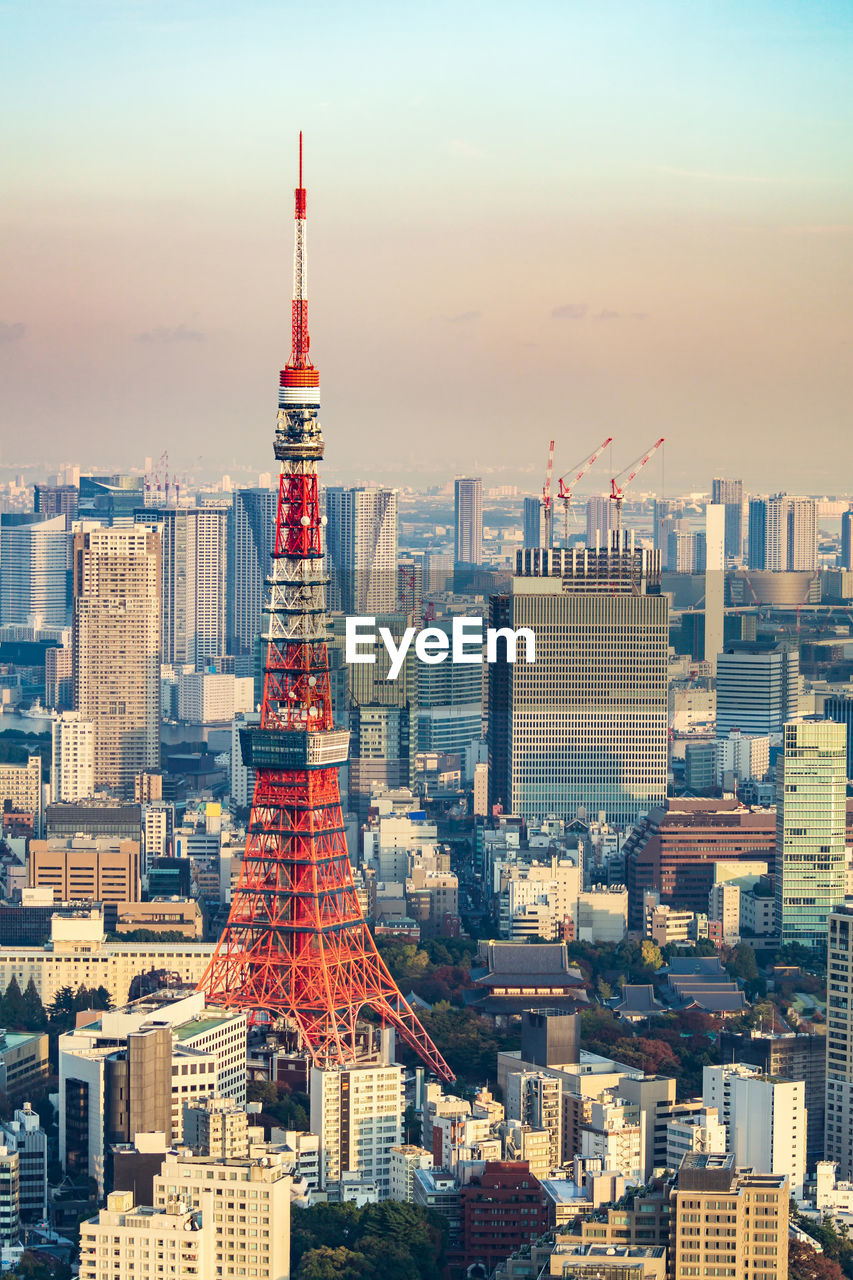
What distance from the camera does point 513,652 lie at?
5188 cm

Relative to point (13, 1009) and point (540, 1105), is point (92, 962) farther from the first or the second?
point (540, 1105)

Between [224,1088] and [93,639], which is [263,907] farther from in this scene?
[93,639]

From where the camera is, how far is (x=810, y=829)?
41.5m

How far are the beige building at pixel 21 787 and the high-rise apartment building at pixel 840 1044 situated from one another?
24.2m

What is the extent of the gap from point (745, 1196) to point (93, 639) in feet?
127

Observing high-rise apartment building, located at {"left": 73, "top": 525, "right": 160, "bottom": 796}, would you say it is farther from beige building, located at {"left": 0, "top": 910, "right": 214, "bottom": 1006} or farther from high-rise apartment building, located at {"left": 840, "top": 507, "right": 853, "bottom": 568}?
beige building, located at {"left": 0, "top": 910, "right": 214, "bottom": 1006}

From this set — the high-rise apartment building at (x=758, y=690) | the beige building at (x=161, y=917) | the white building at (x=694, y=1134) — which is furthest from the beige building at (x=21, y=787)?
the white building at (x=694, y=1134)

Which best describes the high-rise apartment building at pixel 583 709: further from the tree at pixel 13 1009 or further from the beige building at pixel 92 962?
the tree at pixel 13 1009

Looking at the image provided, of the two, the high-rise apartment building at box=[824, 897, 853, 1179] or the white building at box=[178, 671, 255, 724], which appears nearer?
the high-rise apartment building at box=[824, 897, 853, 1179]

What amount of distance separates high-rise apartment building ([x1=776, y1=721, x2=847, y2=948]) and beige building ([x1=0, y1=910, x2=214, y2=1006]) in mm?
8748

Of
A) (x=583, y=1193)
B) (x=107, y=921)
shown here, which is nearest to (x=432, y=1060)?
(x=583, y=1193)

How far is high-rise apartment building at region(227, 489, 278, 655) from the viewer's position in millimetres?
77250

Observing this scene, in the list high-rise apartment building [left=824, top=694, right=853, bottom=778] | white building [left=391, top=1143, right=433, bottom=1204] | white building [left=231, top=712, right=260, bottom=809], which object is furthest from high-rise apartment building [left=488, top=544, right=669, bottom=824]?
white building [left=391, top=1143, right=433, bottom=1204]

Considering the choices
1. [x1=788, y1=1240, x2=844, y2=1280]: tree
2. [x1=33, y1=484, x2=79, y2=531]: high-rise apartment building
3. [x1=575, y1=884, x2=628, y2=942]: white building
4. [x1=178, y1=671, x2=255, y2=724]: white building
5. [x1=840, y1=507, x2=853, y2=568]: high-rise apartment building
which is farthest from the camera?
[x1=33, y1=484, x2=79, y2=531]: high-rise apartment building
